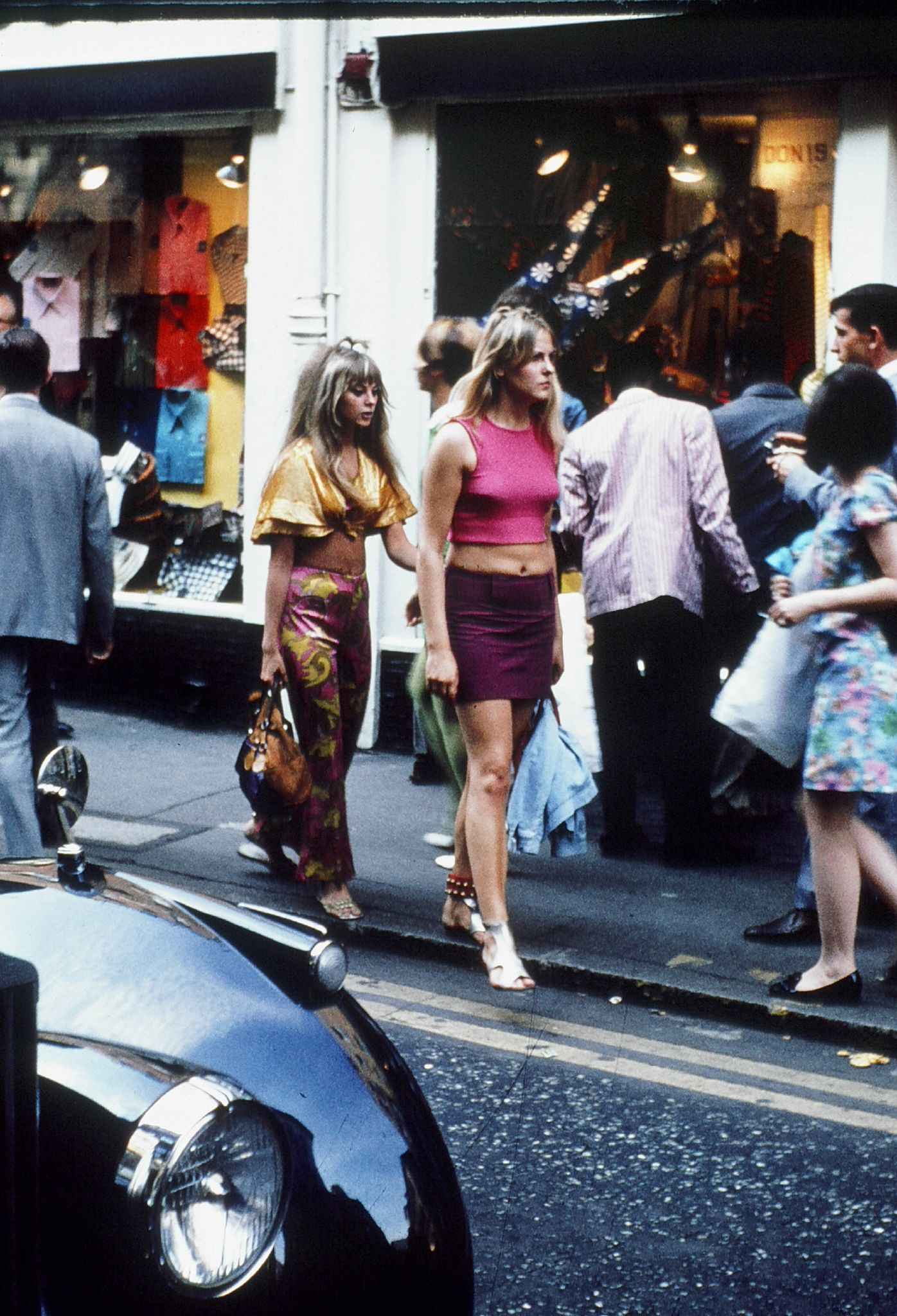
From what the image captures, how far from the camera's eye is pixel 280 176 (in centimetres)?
934

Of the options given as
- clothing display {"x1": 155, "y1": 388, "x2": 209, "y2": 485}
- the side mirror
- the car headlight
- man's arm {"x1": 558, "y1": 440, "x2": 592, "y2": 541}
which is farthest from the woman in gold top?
clothing display {"x1": 155, "y1": 388, "x2": 209, "y2": 485}

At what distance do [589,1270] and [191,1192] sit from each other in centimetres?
160

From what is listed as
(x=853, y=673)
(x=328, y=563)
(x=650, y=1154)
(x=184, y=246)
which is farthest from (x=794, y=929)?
(x=184, y=246)

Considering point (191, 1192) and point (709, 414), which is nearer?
point (191, 1192)

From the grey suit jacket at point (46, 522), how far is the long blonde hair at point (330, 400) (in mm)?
743

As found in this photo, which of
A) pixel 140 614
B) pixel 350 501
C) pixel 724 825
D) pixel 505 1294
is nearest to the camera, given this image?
pixel 505 1294

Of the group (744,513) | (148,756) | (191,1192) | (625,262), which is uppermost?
(625,262)

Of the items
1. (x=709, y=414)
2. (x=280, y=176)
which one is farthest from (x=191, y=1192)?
(x=280, y=176)

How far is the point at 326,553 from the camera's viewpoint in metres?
6.07

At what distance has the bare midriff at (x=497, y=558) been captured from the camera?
5445 mm

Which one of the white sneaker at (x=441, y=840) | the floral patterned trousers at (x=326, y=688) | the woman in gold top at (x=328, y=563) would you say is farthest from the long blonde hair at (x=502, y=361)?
the white sneaker at (x=441, y=840)

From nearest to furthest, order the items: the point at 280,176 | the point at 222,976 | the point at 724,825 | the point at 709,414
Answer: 1. the point at 222,976
2. the point at 709,414
3. the point at 724,825
4. the point at 280,176

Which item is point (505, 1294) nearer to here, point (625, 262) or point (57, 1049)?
point (57, 1049)

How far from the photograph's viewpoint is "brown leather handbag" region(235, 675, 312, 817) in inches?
240
